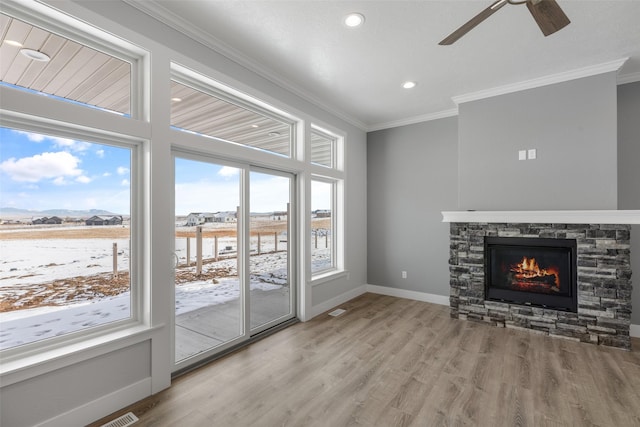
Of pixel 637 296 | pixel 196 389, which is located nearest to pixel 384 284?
pixel 637 296

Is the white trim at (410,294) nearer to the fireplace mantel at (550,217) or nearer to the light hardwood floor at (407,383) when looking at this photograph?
the light hardwood floor at (407,383)

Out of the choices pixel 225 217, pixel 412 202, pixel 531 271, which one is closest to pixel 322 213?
pixel 412 202

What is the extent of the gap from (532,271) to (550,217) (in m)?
0.73

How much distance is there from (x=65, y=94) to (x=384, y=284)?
15.8ft

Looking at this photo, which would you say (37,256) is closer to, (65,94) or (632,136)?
(65,94)

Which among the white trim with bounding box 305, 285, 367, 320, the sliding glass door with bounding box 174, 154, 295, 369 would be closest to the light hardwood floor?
the sliding glass door with bounding box 174, 154, 295, 369

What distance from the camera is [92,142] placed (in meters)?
2.18

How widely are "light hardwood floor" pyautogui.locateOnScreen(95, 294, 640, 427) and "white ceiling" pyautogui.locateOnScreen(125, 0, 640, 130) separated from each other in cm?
302

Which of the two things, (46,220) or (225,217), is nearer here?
(46,220)

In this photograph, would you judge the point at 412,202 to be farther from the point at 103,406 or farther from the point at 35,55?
the point at 35,55

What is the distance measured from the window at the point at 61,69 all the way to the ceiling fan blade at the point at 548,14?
2864 mm

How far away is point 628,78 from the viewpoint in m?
3.47

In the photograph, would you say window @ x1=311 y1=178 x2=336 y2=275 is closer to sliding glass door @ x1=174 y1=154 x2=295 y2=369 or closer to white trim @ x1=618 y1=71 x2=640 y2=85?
sliding glass door @ x1=174 y1=154 x2=295 y2=369

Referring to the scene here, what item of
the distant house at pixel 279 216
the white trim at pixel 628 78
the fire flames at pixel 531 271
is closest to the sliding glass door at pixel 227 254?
the distant house at pixel 279 216
